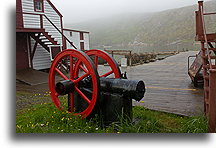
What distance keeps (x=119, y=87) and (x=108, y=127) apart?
2.00 feet

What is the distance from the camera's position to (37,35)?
33.6 ft

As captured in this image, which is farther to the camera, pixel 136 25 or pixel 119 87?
pixel 136 25

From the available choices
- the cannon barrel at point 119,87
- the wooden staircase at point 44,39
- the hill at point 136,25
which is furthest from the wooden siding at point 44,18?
the cannon barrel at point 119,87

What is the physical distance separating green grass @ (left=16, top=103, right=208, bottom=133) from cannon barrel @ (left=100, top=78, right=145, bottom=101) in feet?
1.28

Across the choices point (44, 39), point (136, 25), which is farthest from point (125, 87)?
point (136, 25)

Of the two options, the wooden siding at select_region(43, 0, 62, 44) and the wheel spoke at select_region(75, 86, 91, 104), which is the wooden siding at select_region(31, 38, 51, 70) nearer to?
the wooden siding at select_region(43, 0, 62, 44)

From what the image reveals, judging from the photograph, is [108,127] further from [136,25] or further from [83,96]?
[136,25]

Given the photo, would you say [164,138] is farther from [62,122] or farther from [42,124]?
[42,124]

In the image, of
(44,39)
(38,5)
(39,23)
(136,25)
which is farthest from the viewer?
(136,25)

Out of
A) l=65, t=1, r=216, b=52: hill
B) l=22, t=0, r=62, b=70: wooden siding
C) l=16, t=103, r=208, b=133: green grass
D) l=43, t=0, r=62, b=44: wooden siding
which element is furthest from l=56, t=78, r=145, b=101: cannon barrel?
l=43, t=0, r=62, b=44: wooden siding

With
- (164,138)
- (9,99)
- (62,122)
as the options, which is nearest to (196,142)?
(164,138)

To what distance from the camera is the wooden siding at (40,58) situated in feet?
35.7

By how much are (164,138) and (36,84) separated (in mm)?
6118

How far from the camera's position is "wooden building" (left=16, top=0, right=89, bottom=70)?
9610 mm
